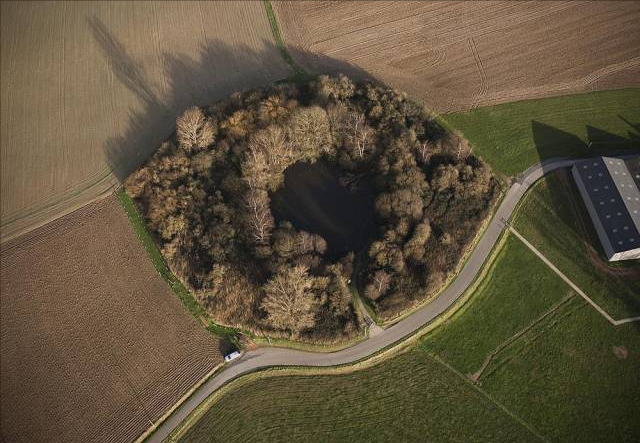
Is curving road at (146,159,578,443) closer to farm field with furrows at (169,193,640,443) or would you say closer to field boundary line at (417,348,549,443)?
farm field with furrows at (169,193,640,443)

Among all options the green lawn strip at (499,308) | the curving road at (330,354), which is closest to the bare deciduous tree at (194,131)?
the curving road at (330,354)

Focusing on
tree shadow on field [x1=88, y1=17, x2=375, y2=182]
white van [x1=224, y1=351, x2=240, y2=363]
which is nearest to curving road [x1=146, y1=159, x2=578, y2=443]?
white van [x1=224, y1=351, x2=240, y2=363]

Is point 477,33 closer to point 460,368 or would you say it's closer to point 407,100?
point 407,100

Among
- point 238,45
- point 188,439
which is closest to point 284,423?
point 188,439

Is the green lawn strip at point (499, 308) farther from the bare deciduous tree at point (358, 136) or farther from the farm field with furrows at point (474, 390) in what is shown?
the bare deciduous tree at point (358, 136)

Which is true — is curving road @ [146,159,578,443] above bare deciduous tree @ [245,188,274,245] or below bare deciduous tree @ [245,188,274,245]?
below

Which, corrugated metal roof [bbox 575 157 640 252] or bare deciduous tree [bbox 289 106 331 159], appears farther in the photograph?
bare deciduous tree [bbox 289 106 331 159]
